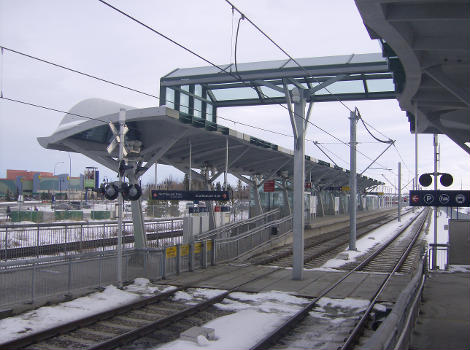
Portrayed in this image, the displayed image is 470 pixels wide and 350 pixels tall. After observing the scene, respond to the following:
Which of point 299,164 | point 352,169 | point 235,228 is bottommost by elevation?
point 235,228

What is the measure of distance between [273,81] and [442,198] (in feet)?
24.0

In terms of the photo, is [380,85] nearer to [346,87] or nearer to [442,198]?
[346,87]

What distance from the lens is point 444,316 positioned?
8055 mm

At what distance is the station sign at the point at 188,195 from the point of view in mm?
17688

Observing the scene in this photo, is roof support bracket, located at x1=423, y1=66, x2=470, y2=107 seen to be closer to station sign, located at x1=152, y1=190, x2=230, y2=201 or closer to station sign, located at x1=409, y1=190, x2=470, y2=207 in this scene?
station sign, located at x1=409, y1=190, x2=470, y2=207

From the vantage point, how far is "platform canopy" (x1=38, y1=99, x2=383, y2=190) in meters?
15.1

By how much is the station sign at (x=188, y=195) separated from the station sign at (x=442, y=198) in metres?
7.97

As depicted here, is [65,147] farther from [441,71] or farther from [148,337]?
[441,71]

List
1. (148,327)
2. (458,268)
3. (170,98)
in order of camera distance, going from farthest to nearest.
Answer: (170,98), (458,268), (148,327)

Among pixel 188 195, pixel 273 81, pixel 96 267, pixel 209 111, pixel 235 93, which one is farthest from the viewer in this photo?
pixel 209 111

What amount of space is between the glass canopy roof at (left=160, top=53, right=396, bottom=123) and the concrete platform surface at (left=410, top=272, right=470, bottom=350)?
19.1 feet

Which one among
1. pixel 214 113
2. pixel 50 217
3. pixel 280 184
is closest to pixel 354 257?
pixel 214 113

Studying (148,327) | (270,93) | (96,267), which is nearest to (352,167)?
(270,93)

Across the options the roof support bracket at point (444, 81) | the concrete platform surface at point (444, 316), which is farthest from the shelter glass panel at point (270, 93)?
the concrete platform surface at point (444, 316)
